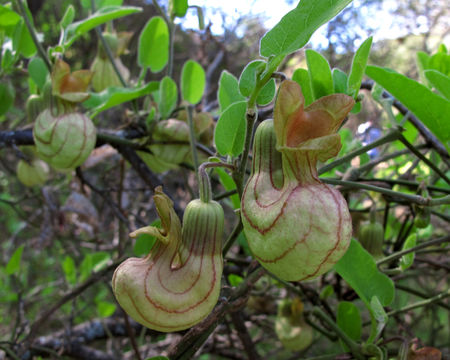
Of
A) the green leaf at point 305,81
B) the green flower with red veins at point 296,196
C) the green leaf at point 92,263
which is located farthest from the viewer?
the green leaf at point 92,263

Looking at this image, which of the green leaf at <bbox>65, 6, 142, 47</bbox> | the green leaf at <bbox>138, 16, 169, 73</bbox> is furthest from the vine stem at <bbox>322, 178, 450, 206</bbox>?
the green leaf at <bbox>138, 16, 169, 73</bbox>

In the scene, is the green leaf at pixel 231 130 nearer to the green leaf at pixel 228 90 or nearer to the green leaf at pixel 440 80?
the green leaf at pixel 228 90

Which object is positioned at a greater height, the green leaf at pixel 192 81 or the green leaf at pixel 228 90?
the green leaf at pixel 228 90

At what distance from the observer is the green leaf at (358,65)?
2.02 feet

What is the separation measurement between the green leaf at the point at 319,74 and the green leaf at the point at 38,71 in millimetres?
876

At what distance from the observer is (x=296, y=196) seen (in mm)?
528

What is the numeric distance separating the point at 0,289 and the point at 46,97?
1.93 meters

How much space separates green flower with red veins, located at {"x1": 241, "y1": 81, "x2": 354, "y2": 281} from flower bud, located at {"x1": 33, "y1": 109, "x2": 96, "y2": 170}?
0.54 meters

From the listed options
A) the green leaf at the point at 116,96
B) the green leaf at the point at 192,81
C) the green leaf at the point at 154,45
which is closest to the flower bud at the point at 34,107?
the green leaf at the point at 116,96

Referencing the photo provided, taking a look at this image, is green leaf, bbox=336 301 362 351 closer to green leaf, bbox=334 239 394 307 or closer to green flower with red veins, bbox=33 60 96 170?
green leaf, bbox=334 239 394 307

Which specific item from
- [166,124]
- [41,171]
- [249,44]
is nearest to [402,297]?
[166,124]

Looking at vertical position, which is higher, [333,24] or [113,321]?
[333,24]

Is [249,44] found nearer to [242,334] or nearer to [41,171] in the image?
[41,171]

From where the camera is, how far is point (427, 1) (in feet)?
8.81
